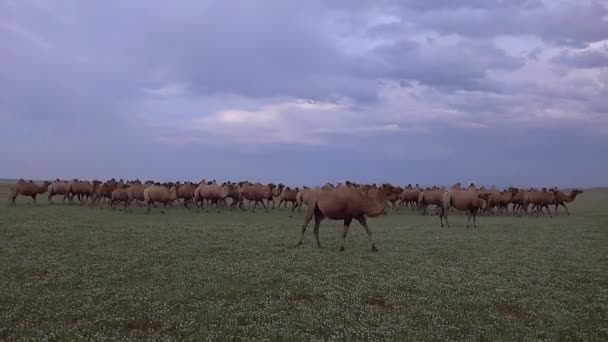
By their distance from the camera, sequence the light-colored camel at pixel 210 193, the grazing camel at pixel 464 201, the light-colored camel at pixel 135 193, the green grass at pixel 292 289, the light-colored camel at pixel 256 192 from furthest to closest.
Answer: the light-colored camel at pixel 256 192 → the light-colored camel at pixel 210 193 → the light-colored camel at pixel 135 193 → the grazing camel at pixel 464 201 → the green grass at pixel 292 289

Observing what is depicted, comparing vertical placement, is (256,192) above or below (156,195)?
above

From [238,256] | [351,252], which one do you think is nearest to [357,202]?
[351,252]

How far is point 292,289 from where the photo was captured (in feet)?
36.8

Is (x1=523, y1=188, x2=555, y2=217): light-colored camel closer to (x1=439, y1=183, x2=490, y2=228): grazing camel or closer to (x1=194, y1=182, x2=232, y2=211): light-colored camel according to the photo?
(x1=439, y1=183, x2=490, y2=228): grazing camel

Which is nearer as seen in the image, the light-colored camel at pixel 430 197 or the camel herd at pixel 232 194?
the camel herd at pixel 232 194

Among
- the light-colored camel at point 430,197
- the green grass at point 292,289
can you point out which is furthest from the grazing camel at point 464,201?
the light-colored camel at point 430,197

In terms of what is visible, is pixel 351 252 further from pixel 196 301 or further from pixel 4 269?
pixel 4 269

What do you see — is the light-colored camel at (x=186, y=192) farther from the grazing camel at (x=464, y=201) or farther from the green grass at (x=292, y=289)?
the green grass at (x=292, y=289)

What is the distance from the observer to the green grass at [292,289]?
859 cm

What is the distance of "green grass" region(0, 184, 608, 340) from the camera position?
338 inches

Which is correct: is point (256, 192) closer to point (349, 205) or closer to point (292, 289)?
point (349, 205)

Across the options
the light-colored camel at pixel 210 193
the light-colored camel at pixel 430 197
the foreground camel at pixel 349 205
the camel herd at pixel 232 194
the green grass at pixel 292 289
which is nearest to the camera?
the green grass at pixel 292 289

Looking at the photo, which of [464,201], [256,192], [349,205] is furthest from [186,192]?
[349,205]

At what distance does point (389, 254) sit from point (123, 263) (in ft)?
27.4
